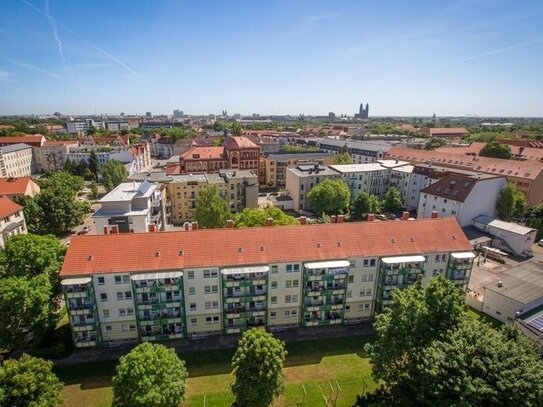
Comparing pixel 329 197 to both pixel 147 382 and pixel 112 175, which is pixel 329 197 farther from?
pixel 112 175

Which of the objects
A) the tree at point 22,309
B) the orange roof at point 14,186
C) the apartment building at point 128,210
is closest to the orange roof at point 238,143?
the apartment building at point 128,210

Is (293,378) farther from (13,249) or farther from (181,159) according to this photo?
(181,159)

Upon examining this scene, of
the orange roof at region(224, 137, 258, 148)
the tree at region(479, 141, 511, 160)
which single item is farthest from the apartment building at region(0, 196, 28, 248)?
the tree at region(479, 141, 511, 160)

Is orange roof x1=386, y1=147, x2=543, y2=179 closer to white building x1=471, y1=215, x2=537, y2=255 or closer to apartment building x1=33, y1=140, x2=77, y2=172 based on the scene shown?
white building x1=471, y1=215, x2=537, y2=255

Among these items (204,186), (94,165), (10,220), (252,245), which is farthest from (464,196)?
(94,165)

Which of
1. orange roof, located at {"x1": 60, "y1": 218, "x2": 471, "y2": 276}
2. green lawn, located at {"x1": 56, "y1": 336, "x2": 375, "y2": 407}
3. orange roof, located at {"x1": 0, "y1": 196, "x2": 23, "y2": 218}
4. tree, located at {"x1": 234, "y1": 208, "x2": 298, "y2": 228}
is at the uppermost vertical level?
orange roof, located at {"x1": 60, "y1": 218, "x2": 471, "y2": 276}
